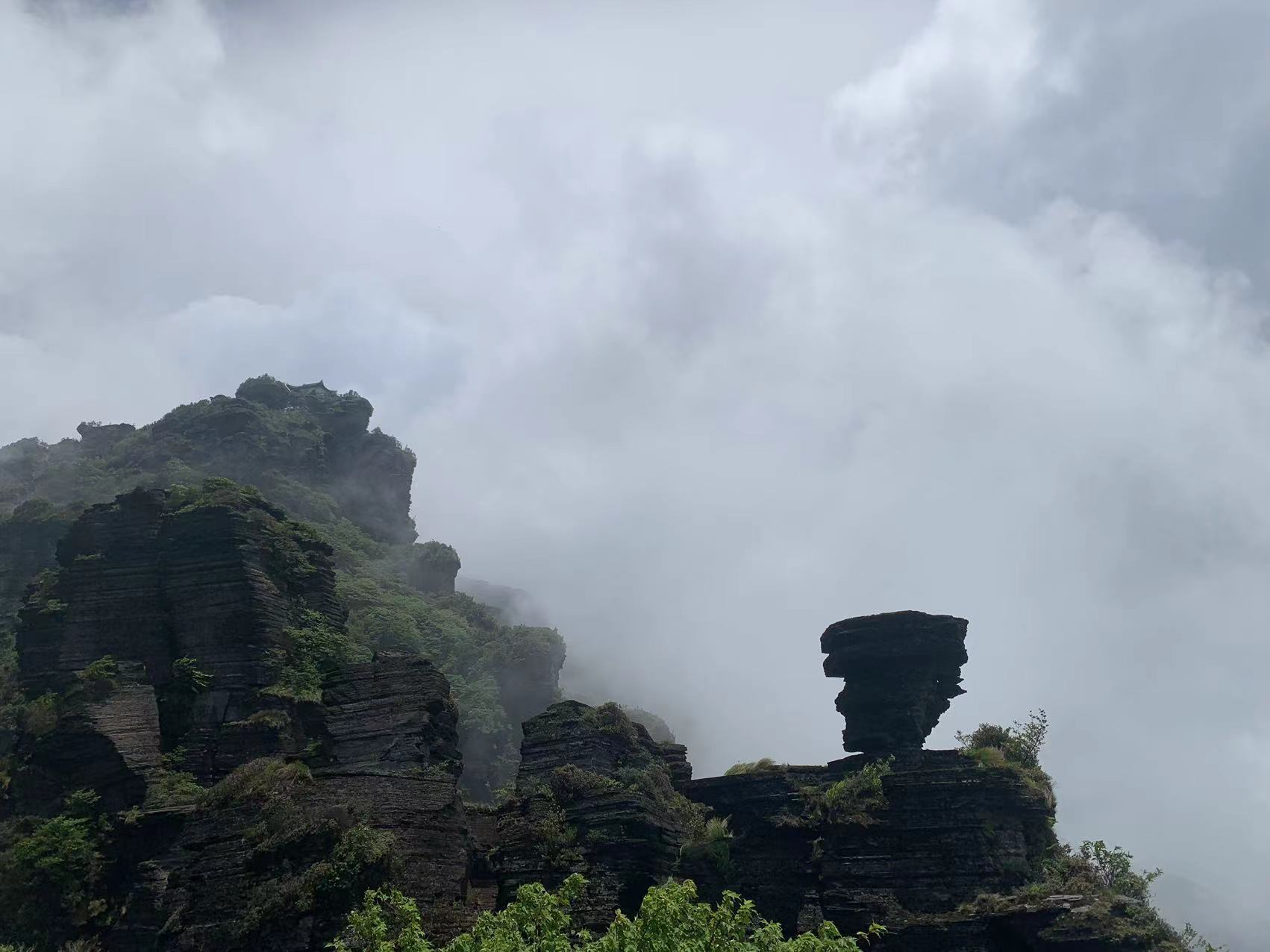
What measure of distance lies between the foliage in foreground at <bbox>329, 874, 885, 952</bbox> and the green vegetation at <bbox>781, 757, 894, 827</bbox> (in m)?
12.9

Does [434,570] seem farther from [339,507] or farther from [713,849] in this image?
[713,849]

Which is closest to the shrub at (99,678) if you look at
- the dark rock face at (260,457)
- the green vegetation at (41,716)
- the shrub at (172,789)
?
the green vegetation at (41,716)

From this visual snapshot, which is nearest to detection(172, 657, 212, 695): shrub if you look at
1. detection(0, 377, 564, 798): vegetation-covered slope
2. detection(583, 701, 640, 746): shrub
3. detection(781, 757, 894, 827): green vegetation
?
detection(583, 701, 640, 746): shrub

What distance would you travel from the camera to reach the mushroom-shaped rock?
42.0m

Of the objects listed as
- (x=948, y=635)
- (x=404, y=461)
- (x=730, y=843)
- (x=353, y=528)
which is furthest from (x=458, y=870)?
(x=404, y=461)

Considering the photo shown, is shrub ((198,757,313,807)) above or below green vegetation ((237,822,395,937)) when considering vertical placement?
above

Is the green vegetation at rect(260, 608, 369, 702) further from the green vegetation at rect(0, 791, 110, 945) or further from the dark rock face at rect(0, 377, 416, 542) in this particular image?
the dark rock face at rect(0, 377, 416, 542)

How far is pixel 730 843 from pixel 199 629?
901 inches

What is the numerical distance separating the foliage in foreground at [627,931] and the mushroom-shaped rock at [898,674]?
18.0 m

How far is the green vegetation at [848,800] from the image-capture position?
123 feet

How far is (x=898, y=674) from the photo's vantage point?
4247 cm

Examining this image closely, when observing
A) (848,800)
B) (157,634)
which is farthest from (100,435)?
(848,800)

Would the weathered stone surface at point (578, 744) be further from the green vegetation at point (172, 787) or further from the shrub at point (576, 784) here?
the green vegetation at point (172, 787)

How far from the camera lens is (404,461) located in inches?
4449
